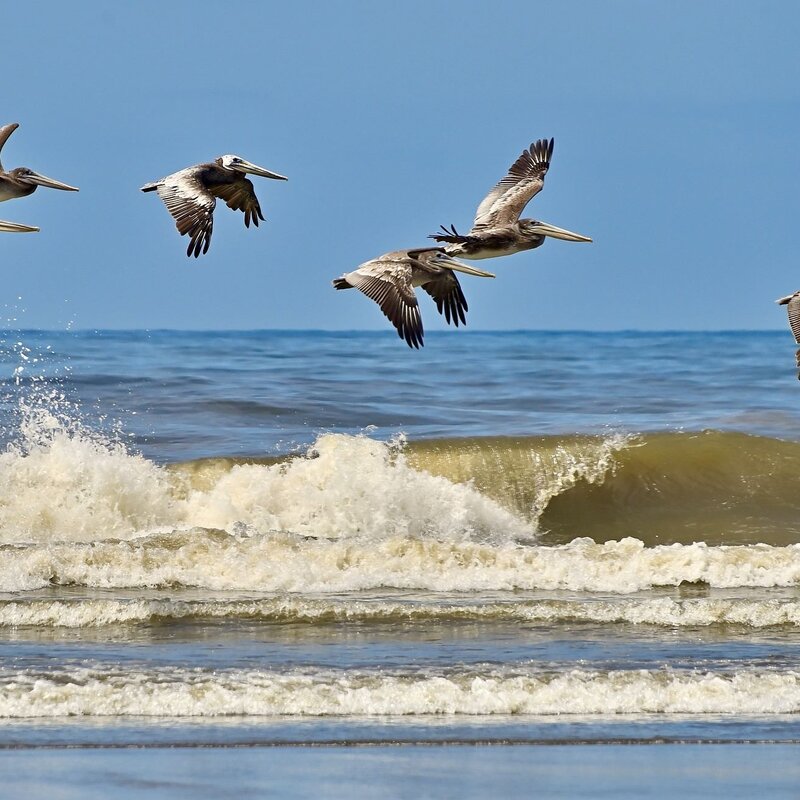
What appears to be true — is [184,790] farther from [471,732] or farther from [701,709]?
[701,709]

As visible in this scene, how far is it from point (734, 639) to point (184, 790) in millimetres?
4571

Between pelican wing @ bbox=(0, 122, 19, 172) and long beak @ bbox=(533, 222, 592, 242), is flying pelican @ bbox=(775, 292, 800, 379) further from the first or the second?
pelican wing @ bbox=(0, 122, 19, 172)

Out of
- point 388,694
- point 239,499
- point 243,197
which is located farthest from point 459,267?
point 388,694

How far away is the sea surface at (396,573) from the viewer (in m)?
8.14

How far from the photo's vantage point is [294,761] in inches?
286

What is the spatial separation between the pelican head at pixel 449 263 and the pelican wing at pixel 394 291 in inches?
14.2

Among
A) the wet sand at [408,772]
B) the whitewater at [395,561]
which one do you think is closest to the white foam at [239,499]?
the whitewater at [395,561]

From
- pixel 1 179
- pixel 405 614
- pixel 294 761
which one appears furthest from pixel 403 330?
pixel 294 761

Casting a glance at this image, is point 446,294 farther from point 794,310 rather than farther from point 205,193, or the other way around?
point 794,310

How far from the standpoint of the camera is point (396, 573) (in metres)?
12.5

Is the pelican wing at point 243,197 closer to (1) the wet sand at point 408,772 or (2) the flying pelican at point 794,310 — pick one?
(2) the flying pelican at point 794,310

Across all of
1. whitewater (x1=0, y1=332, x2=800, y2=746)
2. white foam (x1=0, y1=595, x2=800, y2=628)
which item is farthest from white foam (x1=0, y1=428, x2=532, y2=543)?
white foam (x1=0, y1=595, x2=800, y2=628)

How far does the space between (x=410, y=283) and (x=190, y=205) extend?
1.90 m

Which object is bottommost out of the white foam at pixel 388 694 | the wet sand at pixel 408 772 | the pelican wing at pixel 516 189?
the wet sand at pixel 408 772
